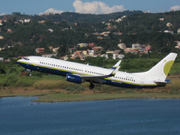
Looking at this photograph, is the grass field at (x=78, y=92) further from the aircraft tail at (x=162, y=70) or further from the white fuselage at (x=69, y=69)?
the white fuselage at (x=69, y=69)

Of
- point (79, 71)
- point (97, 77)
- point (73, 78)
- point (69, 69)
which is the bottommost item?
point (73, 78)

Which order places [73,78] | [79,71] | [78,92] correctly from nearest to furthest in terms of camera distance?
[73,78] < [79,71] < [78,92]

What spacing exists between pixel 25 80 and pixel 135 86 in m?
105

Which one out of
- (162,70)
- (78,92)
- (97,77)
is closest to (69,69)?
(97,77)

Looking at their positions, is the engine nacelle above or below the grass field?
above

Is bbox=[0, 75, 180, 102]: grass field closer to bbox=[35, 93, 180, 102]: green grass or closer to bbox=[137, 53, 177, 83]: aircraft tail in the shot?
bbox=[35, 93, 180, 102]: green grass

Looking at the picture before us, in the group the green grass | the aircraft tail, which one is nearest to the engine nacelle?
the aircraft tail

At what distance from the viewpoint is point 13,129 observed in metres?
120

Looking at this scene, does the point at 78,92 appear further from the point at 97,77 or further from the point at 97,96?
the point at 97,77

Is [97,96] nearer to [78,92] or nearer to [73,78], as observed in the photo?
[78,92]

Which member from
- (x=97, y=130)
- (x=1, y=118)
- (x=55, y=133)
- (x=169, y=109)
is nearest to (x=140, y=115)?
(x=169, y=109)

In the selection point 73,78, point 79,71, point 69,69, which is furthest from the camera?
point 79,71

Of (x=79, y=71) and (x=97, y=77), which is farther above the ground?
(x=79, y=71)

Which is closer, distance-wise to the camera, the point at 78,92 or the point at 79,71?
the point at 79,71
